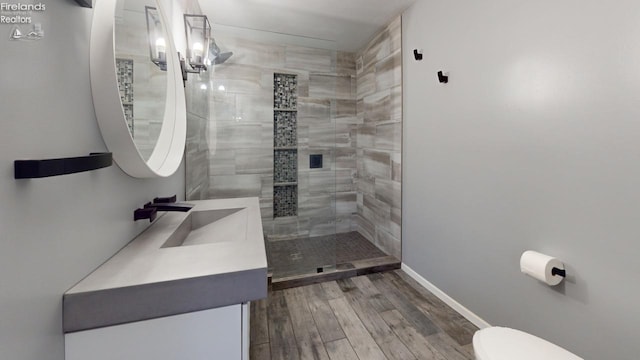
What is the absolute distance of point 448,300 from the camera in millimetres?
1933

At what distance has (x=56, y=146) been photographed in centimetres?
62

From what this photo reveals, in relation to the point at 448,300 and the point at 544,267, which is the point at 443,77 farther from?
the point at 448,300

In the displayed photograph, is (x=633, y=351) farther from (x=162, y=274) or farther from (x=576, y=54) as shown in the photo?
(x=162, y=274)

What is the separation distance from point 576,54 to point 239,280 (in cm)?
165

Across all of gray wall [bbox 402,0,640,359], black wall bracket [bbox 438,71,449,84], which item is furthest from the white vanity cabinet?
black wall bracket [bbox 438,71,449,84]

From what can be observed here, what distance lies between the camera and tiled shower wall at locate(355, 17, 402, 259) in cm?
253

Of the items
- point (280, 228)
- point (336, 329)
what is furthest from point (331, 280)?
point (280, 228)

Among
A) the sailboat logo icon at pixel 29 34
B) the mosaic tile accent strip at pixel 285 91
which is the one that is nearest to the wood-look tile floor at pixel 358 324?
the sailboat logo icon at pixel 29 34

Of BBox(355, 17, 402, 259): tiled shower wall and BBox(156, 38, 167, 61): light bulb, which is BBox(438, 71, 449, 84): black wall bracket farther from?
BBox(156, 38, 167, 61): light bulb

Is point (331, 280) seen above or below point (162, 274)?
below

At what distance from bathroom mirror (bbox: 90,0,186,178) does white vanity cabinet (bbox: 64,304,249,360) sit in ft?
1.78

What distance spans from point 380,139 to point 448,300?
165 cm

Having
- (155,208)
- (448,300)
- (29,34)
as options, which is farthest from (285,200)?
(29,34)

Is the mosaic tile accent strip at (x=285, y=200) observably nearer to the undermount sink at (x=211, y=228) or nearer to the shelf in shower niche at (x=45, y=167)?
the undermount sink at (x=211, y=228)
